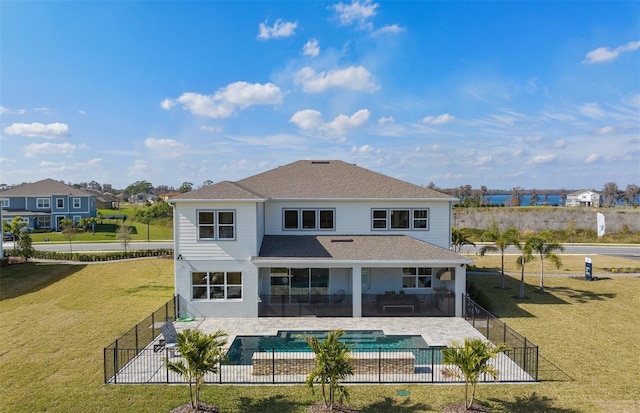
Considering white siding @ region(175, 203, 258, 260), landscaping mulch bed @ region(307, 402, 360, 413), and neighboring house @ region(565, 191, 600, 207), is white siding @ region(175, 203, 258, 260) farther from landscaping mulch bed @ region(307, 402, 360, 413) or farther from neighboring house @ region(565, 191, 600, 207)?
neighboring house @ region(565, 191, 600, 207)

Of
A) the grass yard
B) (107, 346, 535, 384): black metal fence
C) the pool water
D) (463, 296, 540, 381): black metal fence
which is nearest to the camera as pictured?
the grass yard

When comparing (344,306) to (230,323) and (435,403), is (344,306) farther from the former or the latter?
(435,403)

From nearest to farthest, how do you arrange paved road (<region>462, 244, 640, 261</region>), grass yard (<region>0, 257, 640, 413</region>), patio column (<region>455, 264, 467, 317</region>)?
grass yard (<region>0, 257, 640, 413</region>)
patio column (<region>455, 264, 467, 317</region>)
paved road (<region>462, 244, 640, 261</region>)

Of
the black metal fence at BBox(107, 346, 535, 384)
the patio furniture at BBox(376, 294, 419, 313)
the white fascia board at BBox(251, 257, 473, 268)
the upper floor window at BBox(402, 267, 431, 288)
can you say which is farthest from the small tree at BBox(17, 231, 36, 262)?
the upper floor window at BBox(402, 267, 431, 288)

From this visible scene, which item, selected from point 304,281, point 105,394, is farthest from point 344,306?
point 105,394

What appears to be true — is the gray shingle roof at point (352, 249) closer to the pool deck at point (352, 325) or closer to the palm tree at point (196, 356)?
the pool deck at point (352, 325)
